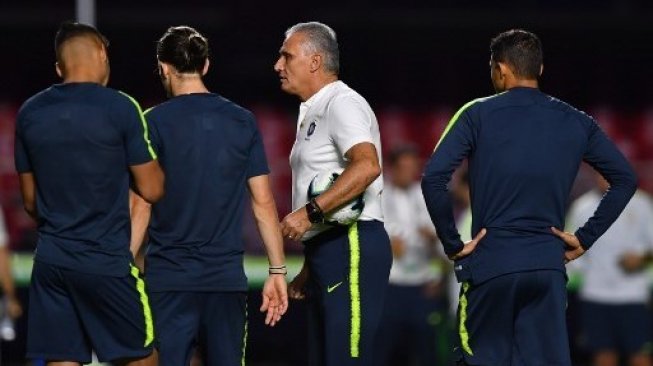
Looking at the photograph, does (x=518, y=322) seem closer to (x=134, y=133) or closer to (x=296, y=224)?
(x=296, y=224)

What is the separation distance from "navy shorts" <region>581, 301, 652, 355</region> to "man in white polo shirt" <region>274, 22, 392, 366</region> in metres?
5.75

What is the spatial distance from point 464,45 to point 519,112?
1395 centimetres

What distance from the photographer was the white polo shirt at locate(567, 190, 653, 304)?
41.4 feet

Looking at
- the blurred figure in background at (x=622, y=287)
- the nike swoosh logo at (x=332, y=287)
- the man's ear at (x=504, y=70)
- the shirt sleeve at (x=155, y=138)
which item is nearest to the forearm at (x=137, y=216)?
the shirt sleeve at (x=155, y=138)

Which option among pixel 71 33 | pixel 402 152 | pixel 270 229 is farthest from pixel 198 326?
pixel 402 152

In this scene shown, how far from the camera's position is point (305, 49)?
24.3 ft

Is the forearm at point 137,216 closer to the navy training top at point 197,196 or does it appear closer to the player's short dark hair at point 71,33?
the navy training top at point 197,196

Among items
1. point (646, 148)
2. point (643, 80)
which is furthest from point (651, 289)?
point (643, 80)

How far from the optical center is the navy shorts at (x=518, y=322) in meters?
6.82

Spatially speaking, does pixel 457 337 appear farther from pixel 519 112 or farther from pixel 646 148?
pixel 646 148

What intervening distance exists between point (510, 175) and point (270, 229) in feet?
3.65

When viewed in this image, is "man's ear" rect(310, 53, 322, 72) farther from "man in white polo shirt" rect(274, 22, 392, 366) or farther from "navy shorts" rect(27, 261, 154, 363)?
"navy shorts" rect(27, 261, 154, 363)

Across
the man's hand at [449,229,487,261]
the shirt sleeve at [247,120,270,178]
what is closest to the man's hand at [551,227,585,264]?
the man's hand at [449,229,487,261]

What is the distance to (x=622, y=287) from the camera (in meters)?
12.6
